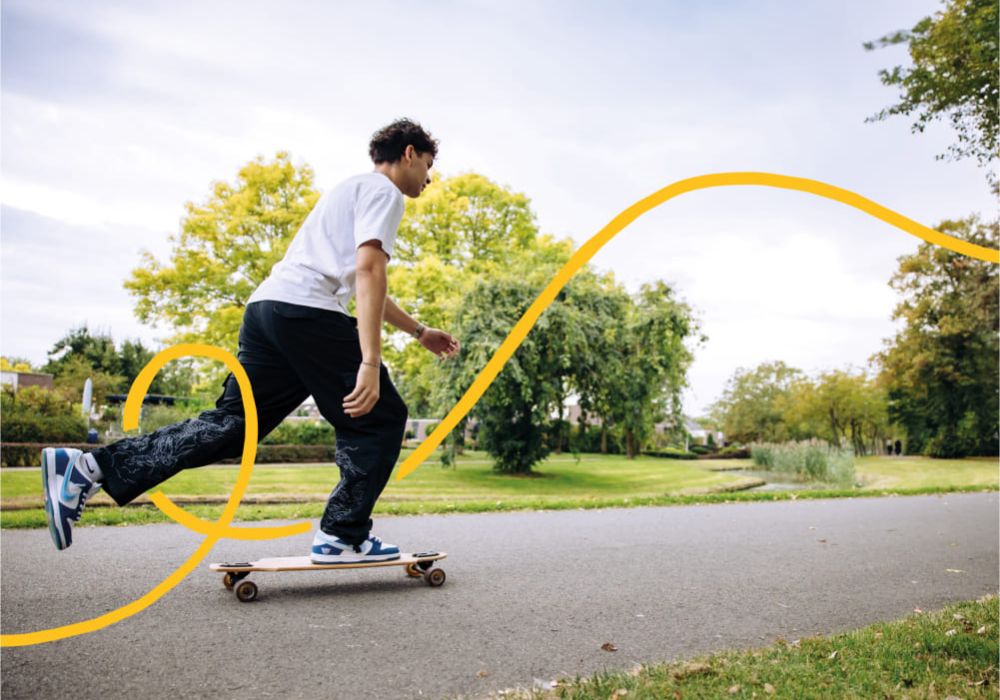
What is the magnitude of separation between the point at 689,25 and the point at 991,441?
39511 millimetres

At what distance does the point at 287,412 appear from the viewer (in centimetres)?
378

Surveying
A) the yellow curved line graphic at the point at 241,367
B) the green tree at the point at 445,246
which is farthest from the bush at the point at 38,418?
the yellow curved line graphic at the point at 241,367

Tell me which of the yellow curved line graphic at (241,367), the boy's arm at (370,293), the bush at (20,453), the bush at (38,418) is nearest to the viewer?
the yellow curved line graphic at (241,367)

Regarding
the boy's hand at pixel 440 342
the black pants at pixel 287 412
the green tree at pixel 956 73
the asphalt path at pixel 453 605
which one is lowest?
the asphalt path at pixel 453 605

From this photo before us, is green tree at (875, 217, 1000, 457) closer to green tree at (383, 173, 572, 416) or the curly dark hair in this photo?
green tree at (383, 173, 572, 416)

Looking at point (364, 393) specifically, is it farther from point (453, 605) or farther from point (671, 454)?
point (671, 454)

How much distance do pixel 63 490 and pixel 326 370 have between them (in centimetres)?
125

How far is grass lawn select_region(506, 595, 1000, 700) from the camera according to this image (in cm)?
258

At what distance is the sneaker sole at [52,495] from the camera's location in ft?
10.6

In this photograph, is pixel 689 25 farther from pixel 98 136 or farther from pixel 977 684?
pixel 98 136

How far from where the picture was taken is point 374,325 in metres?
3.50

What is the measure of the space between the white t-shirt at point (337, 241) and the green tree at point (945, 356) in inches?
1516

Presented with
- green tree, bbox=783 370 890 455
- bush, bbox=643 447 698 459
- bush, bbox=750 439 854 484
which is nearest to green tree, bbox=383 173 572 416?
bush, bbox=750 439 854 484

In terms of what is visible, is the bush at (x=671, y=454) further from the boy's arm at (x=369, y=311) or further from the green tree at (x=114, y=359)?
the boy's arm at (x=369, y=311)
